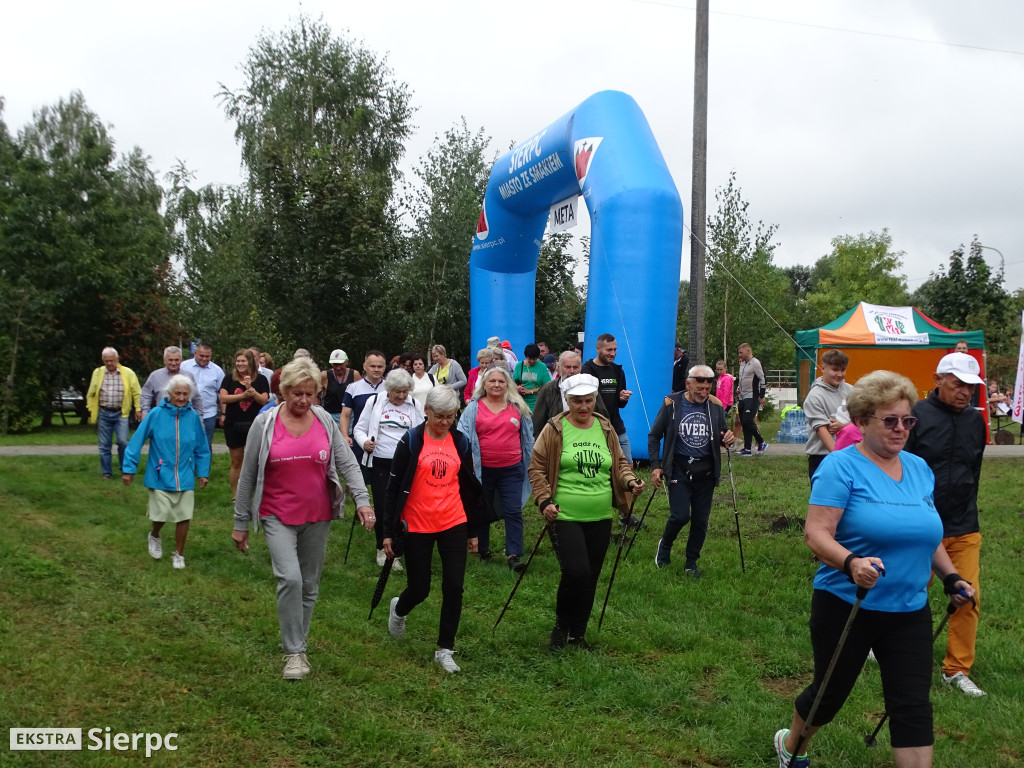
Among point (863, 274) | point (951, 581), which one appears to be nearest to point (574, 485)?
point (951, 581)

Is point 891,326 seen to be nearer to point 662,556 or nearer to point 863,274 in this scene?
point 662,556

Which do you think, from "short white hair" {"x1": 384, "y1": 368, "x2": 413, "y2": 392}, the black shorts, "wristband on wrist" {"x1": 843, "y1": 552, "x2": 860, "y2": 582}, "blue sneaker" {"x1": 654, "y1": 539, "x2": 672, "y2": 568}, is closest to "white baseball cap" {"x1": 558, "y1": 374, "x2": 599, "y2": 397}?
"short white hair" {"x1": 384, "y1": 368, "x2": 413, "y2": 392}

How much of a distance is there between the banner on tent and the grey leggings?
1460 cm

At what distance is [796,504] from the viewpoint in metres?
10.4

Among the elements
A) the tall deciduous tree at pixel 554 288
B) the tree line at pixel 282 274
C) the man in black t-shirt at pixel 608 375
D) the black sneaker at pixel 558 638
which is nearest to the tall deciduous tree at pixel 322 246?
the tree line at pixel 282 274

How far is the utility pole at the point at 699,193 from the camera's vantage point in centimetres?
1370

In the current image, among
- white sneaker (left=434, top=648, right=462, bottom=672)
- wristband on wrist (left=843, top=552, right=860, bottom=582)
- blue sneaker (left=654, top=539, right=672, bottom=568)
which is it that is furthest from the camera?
blue sneaker (left=654, top=539, right=672, bottom=568)

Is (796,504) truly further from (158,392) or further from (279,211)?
(279,211)

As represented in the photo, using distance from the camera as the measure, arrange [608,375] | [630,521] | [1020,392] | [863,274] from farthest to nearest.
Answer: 1. [863,274]
2. [1020,392]
3. [608,375]
4. [630,521]

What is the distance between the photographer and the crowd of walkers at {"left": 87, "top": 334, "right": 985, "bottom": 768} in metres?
3.53

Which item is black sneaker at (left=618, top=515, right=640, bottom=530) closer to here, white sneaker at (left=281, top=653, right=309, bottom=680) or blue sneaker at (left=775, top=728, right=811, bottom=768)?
blue sneaker at (left=775, top=728, right=811, bottom=768)

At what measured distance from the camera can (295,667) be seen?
5207 mm

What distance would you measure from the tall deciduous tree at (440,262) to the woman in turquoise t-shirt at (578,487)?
18.7m

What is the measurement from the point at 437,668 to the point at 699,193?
33.1 feet
